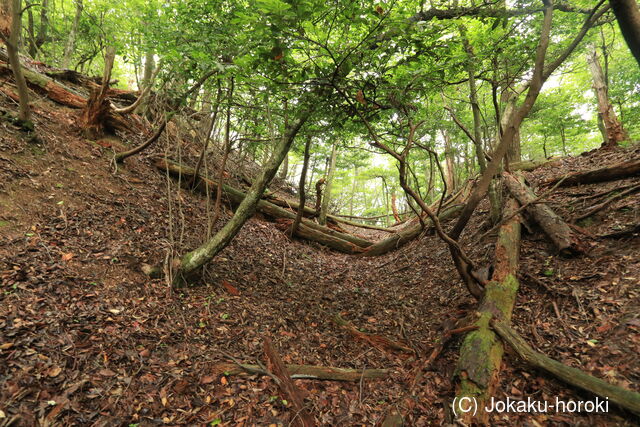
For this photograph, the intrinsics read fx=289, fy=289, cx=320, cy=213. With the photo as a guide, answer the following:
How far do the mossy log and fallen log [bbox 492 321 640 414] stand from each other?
0.15 meters

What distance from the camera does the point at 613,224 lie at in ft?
13.4

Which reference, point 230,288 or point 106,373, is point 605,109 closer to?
point 230,288

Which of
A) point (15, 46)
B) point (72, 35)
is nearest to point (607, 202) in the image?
point (15, 46)

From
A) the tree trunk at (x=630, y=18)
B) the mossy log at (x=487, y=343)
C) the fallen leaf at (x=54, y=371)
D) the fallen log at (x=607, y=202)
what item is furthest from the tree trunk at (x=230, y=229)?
the fallen log at (x=607, y=202)

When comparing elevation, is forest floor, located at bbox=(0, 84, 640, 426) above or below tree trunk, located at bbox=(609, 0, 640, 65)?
below

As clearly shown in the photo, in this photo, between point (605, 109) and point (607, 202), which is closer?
point (607, 202)

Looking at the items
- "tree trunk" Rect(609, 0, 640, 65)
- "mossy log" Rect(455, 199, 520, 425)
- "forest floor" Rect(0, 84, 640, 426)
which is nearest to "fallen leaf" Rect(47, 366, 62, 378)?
"forest floor" Rect(0, 84, 640, 426)

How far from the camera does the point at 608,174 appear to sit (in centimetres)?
508

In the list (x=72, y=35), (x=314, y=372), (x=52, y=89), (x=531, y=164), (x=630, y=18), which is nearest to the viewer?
(x=630, y=18)

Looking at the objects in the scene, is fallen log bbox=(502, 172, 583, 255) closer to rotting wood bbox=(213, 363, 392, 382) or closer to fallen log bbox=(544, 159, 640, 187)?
fallen log bbox=(544, 159, 640, 187)

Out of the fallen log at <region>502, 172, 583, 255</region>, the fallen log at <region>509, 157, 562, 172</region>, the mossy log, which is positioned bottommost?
the mossy log

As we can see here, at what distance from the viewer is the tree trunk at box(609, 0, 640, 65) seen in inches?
72.2

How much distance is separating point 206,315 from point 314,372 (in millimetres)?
1664

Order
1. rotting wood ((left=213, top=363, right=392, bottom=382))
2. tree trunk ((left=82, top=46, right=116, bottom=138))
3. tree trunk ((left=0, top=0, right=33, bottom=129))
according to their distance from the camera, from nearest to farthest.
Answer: rotting wood ((left=213, top=363, right=392, bottom=382))
tree trunk ((left=0, top=0, right=33, bottom=129))
tree trunk ((left=82, top=46, right=116, bottom=138))
